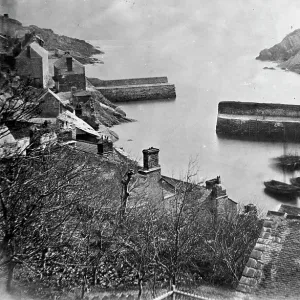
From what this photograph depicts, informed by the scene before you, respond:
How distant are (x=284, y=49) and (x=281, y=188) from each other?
1845 centimetres

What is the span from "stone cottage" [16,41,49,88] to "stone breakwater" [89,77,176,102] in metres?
14.9

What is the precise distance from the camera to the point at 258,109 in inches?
1243

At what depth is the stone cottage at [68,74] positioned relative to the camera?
35562 mm

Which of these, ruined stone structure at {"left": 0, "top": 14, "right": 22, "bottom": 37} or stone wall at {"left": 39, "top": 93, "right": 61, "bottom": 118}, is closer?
ruined stone structure at {"left": 0, "top": 14, "right": 22, "bottom": 37}

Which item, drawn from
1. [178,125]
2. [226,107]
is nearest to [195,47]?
[226,107]

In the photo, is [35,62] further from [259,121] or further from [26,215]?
[26,215]

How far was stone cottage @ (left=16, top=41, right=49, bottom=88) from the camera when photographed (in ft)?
98.0

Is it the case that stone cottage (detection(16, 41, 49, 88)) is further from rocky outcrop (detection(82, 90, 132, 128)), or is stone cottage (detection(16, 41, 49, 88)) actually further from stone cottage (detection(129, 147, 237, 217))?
stone cottage (detection(129, 147, 237, 217))

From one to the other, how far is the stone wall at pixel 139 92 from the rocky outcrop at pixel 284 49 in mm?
13437

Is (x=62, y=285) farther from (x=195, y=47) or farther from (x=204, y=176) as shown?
(x=195, y=47)

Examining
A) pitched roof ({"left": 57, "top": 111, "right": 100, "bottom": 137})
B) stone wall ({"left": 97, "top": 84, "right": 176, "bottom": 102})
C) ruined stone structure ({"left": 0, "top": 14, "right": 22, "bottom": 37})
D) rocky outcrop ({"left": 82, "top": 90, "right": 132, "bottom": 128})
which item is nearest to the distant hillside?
ruined stone structure ({"left": 0, "top": 14, "right": 22, "bottom": 37})

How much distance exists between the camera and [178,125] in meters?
29.4

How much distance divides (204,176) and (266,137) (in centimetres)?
1106

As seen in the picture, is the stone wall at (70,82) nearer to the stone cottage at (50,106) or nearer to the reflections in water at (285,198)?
the stone cottage at (50,106)
